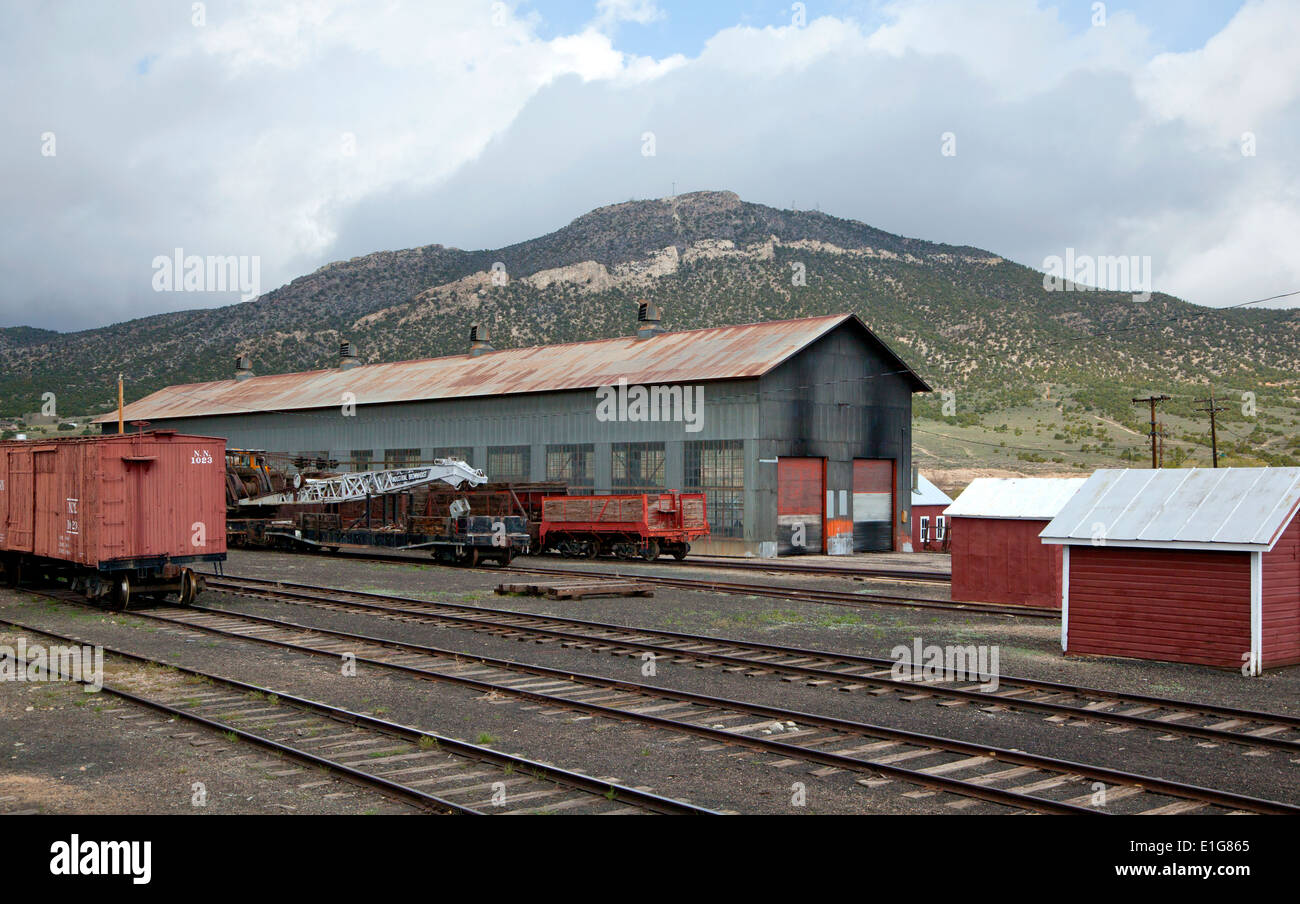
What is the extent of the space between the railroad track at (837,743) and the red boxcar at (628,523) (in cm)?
1828

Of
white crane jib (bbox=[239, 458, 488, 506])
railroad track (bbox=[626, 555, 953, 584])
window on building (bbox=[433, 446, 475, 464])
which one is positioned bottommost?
railroad track (bbox=[626, 555, 953, 584])

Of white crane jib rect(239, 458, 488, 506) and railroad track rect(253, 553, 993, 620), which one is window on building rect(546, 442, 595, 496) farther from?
railroad track rect(253, 553, 993, 620)

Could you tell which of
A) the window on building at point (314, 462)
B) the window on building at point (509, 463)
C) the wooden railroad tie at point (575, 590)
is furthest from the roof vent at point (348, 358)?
the wooden railroad tie at point (575, 590)

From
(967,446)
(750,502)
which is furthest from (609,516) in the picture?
(967,446)

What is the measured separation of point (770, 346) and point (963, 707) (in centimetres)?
2869

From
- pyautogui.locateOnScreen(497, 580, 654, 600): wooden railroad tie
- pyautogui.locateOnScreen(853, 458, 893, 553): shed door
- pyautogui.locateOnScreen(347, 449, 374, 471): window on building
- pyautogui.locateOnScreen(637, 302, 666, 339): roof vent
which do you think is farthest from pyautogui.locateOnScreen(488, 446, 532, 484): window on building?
pyautogui.locateOnScreen(497, 580, 654, 600): wooden railroad tie

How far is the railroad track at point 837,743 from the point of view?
8586 mm

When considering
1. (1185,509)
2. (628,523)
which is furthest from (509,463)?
(1185,509)

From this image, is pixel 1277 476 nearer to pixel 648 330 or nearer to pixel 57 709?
pixel 57 709

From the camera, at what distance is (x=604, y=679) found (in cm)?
1369

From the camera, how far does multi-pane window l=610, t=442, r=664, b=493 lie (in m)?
40.2

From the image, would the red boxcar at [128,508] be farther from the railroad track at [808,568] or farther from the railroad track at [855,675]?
the railroad track at [808,568]

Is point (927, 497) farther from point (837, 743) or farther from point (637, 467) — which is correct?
point (837, 743)

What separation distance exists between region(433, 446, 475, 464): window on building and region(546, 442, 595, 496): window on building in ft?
15.6
